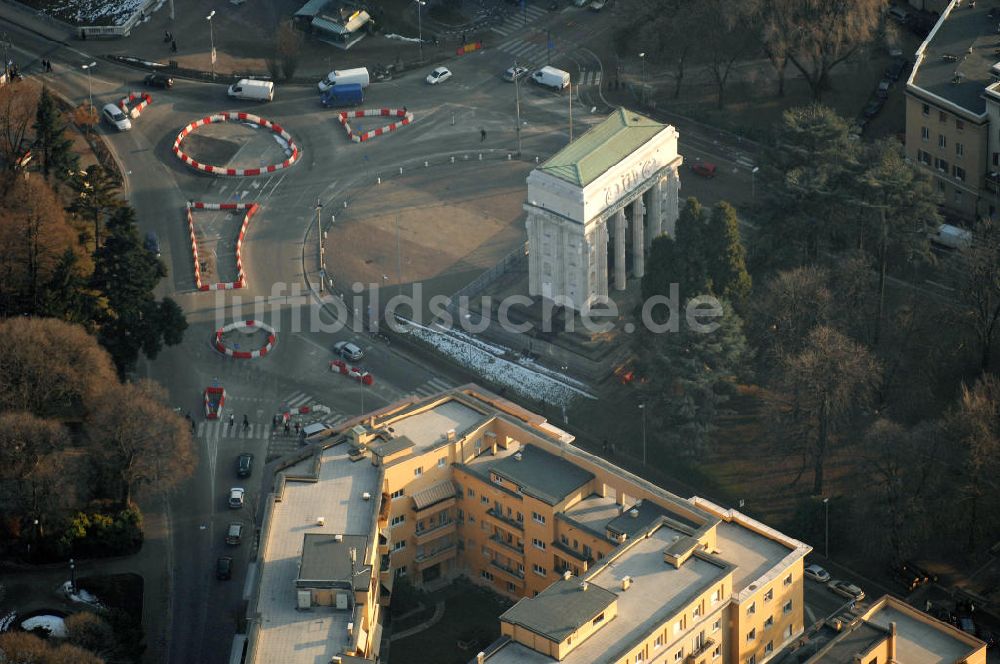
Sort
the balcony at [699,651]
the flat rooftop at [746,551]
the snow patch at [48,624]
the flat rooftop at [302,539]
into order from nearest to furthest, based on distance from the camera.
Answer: the flat rooftop at [302,539] → the balcony at [699,651] → the flat rooftop at [746,551] → the snow patch at [48,624]

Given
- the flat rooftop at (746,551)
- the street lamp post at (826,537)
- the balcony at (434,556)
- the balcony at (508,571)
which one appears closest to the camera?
the flat rooftop at (746,551)

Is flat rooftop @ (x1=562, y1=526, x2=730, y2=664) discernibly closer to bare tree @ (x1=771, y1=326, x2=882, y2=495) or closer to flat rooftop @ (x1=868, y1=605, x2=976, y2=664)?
flat rooftop @ (x1=868, y1=605, x2=976, y2=664)

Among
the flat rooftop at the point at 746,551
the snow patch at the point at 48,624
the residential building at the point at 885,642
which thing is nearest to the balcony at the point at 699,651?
the flat rooftop at the point at 746,551

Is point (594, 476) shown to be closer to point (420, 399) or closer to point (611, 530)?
point (611, 530)

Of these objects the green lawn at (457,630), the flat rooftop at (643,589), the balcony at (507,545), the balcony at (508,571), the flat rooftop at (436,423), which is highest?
the flat rooftop at (436,423)

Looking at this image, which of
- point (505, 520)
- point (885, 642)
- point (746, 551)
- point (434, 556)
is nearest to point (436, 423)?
point (505, 520)

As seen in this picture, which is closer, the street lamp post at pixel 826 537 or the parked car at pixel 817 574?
the parked car at pixel 817 574

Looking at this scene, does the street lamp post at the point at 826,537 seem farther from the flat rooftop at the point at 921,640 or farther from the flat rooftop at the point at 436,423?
the flat rooftop at the point at 436,423
